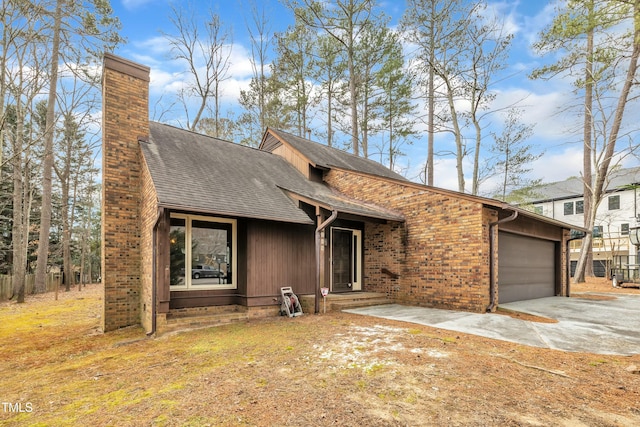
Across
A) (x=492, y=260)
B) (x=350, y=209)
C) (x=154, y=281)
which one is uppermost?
(x=350, y=209)

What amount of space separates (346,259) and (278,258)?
2.76 m

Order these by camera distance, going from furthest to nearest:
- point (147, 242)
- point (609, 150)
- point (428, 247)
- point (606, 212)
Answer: point (606, 212) < point (609, 150) < point (428, 247) < point (147, 242)

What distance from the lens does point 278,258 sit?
7.88 m

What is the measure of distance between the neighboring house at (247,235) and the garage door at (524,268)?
6 centimetres

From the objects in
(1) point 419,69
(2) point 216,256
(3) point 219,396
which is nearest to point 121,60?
(2) point 216,256

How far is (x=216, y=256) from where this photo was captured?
7.57 metres

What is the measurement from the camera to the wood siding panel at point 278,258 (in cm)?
745

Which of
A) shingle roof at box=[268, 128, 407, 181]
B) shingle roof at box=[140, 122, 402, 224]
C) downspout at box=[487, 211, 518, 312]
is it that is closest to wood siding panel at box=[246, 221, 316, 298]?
shingle roof at box=[140, 122, 402, 224]

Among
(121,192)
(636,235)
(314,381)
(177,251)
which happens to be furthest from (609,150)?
(121,192)

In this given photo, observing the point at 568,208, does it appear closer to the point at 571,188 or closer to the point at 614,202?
the point at 571,188

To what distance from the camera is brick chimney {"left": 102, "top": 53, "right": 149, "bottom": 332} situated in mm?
6922

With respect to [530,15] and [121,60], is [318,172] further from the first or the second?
[530,15]

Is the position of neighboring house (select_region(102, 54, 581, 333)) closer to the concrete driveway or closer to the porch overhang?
the porch overhang

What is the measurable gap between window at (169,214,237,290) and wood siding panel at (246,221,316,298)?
599mm
